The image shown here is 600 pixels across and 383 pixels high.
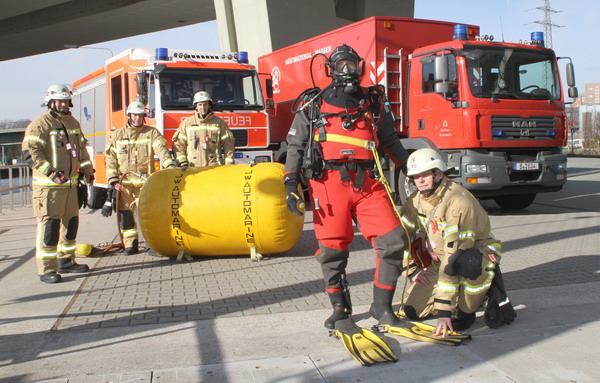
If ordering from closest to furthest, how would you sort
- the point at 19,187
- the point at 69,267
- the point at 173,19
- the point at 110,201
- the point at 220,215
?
the point at 69,267, the point at 220,215, the point at 110,201, the point at 19,187, the point at 173,19

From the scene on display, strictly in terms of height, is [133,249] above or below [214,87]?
below

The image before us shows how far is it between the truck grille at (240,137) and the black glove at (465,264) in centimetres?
701

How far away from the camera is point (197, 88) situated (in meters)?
10.9

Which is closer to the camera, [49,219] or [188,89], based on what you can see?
[49,219]

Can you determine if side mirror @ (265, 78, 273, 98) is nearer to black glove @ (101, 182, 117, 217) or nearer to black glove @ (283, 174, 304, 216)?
black glove @ (101, 182, 117, 217)

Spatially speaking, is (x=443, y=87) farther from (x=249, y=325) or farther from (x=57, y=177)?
(x=249, y=325)

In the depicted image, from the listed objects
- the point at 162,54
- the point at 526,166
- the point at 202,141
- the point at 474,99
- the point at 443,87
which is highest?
the point at 162,54

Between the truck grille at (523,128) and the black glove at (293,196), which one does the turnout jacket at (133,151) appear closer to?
the black glove at (293,196)

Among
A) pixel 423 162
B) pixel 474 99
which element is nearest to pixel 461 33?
pixel 474 99

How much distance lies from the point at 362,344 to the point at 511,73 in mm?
7815

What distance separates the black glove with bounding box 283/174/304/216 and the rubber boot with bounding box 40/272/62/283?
10.7 feet

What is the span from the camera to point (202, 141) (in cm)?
888

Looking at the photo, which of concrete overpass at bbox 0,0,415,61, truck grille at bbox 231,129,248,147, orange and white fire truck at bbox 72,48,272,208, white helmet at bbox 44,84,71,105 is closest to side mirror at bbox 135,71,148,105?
orange and white fire truck at bbox 72,48,272,208

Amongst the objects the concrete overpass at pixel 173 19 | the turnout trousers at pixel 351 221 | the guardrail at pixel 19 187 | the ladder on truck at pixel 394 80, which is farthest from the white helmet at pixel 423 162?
the concrete overpass at pixel 173 19
